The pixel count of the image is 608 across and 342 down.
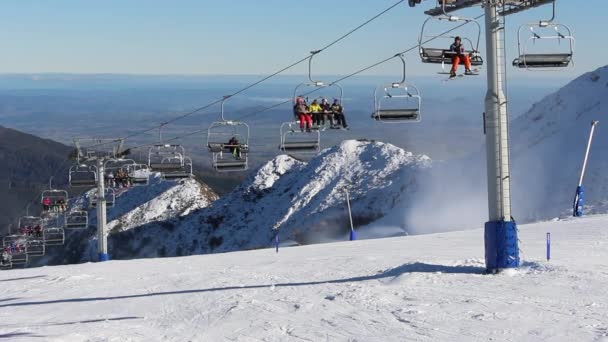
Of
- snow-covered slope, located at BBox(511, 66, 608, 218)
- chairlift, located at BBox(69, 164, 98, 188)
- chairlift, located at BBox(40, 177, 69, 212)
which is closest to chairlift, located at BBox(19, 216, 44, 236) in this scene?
chairlift, located at BBox(40, 177, 69, 212)

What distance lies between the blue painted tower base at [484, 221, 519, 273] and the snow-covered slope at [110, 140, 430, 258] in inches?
2258

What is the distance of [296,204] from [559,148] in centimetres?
3142

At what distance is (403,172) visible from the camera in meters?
86.2

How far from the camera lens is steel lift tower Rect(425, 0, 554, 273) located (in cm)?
1641

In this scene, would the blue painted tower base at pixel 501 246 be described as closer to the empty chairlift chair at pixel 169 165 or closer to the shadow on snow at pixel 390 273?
the shadow on snow at pixel 390 273

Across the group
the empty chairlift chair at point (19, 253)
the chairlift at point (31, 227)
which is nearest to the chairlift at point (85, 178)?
the chairlift at point (31, 227)

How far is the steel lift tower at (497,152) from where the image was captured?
16406mm

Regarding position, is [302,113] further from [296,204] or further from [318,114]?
[296,204]

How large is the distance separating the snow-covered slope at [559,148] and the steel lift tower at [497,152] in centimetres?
2849

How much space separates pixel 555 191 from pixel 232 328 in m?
46.1

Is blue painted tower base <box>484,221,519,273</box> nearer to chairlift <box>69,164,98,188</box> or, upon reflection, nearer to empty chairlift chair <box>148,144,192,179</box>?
empty chairlift chair <box>148,144,192,179</box>

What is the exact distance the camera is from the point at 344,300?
15.6 meters

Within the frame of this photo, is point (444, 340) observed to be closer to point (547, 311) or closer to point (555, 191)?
point (547, 311)

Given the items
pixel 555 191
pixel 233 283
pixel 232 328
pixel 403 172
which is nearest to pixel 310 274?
pixel 233 283
